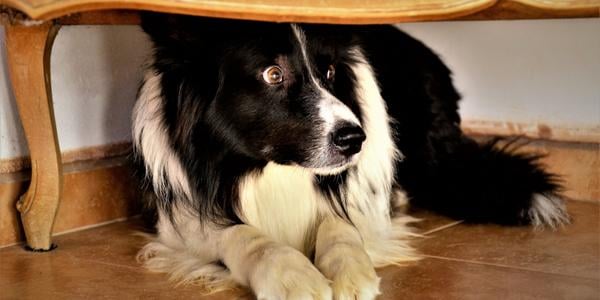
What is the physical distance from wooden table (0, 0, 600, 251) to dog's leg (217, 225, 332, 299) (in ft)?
1.72

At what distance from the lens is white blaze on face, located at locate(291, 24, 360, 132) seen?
2000 millimetres

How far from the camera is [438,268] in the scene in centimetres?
210

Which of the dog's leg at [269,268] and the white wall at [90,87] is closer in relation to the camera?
the dog's leg at [269,268]

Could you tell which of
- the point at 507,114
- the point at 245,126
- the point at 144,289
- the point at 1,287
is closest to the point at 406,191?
the point at 507,114

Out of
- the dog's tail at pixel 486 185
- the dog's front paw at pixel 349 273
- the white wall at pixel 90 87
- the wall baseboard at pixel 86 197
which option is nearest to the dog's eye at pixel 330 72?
the dog's front paw at pixel 349 273

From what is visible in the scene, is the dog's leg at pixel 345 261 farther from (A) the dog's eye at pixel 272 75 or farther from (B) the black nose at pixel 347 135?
(A) the dog's eye at pixel 272 75

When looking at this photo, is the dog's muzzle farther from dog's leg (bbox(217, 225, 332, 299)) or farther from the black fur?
dog's leg (bbox(217, 225, 332, 299))

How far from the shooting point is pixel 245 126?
208 centimetres

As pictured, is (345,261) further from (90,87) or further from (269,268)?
(90,87)

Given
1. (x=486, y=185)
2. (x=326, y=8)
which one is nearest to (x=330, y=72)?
(x=326, y=8)

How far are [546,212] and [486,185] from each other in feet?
0.64

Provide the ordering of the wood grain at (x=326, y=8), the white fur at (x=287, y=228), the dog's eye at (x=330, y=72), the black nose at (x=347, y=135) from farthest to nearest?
the dog's eye at (x=330, y=72)
the black nose at (x=347, y=135)
the white fur at (x=287, y=228)
the wood grain at (x=326, y=8)

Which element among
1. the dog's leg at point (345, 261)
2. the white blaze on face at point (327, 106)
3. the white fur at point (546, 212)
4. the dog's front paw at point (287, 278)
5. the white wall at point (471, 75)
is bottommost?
the white fur at point (546, 212)

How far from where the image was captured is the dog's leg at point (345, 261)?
5.95 feet
